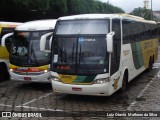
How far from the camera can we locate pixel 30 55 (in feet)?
43.9

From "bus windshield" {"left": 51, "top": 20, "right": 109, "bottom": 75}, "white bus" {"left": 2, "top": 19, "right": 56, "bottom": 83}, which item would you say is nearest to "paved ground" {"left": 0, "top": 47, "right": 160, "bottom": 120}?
"white bus" {"left": 2, "top": 19, "right": 56, "bottom": 83}

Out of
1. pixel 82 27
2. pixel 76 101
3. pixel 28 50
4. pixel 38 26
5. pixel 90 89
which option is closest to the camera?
pixel 90 89

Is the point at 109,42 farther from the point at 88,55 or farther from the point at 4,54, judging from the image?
the point at 4,54

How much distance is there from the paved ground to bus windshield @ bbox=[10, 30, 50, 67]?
3.84ft

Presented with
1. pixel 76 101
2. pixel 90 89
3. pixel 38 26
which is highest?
pixel 38 26

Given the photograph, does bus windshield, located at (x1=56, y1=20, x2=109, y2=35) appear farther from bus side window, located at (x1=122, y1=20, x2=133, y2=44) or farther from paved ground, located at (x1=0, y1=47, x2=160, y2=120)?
paved ground, located at (x1=0, y1=47, x2=160, y2=120)

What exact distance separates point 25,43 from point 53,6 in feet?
47.0

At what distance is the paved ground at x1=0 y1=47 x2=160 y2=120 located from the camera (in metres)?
10.1

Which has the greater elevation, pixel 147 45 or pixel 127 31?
pixel 127 31

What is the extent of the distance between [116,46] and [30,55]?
3781 mm

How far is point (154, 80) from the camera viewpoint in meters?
15.4

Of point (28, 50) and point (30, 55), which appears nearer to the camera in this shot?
point (30, 55)

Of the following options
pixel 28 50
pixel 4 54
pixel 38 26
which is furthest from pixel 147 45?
pixel 4 54

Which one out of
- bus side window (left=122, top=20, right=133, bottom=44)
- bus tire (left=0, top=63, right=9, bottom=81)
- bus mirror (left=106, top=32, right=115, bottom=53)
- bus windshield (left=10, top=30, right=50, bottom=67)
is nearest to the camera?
bus mirror (left=106, top=32, right=115, bottom=53)
